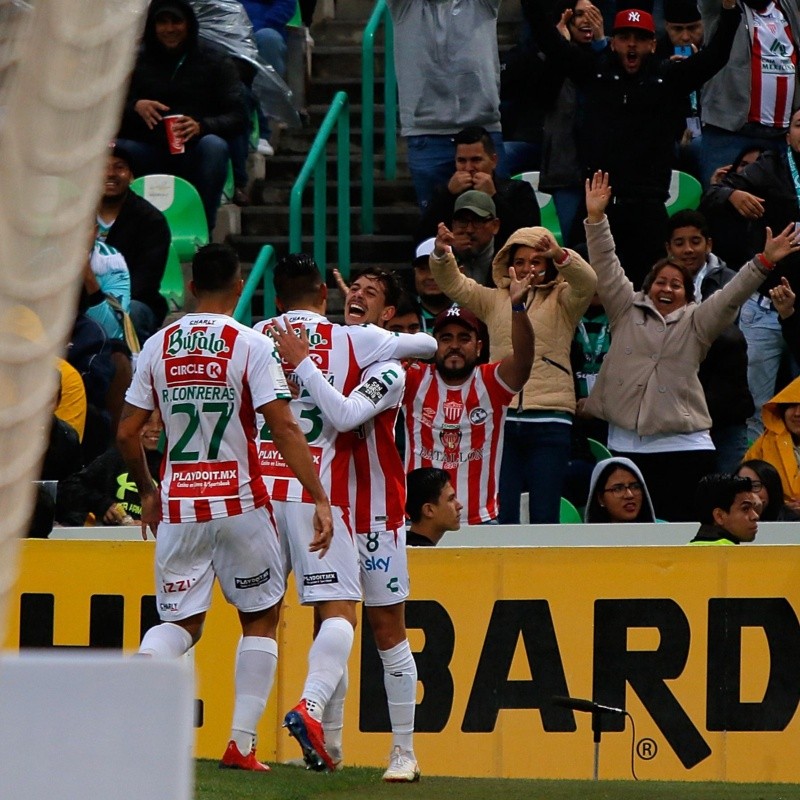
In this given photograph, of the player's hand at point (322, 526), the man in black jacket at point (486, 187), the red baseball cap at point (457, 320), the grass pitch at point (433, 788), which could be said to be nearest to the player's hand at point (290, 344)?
the player's hand at point (322, 526)

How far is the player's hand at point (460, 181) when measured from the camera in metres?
11.5

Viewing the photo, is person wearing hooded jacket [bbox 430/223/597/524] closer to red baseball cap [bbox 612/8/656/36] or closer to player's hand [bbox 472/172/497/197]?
→ player's hand [bbox 472/172/497/197]

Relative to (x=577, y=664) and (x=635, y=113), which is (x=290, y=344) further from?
(x=635, y=113)

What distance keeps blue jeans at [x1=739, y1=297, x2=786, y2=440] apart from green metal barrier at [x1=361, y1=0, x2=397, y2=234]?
3.45 meters

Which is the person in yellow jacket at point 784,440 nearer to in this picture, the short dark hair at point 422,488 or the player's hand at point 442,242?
the player's hand at point 442,242

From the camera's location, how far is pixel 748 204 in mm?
11750

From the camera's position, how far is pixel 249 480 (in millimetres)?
7258

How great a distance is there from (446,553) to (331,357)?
4.92ft

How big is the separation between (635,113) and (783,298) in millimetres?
1717

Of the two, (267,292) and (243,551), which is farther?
(267,292)

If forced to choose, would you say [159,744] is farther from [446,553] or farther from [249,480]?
[446,553]

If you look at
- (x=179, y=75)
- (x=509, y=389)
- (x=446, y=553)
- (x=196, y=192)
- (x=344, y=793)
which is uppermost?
(x=179, y=75)

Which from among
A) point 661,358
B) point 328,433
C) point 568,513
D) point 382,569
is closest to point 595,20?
point 661,358

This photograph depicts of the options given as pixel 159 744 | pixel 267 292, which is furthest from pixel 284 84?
pixel 159 744
